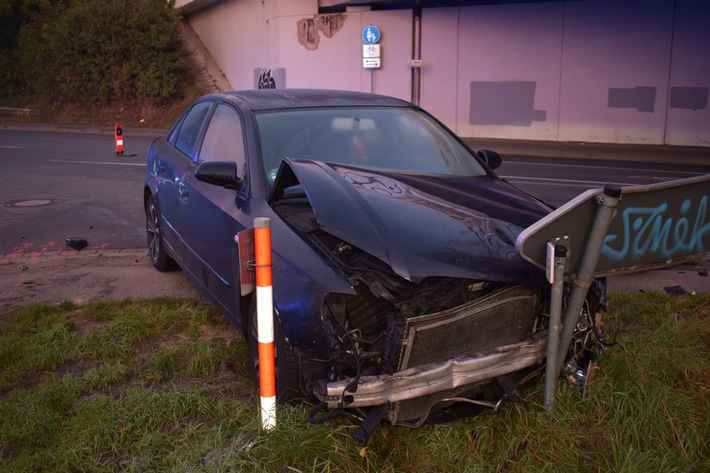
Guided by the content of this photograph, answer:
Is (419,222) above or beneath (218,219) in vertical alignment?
above

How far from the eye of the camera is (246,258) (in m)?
3.64

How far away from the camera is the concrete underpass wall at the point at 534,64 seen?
19906 millimetres

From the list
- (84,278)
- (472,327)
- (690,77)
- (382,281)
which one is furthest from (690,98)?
(382,281)

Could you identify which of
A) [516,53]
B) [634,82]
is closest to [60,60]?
[516,53]

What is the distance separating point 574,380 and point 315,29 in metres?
21.7

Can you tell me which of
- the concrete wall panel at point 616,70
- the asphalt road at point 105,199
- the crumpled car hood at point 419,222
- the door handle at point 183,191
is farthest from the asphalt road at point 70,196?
the concrete wall panel at point 616,70

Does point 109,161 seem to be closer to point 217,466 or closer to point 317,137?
point 317,137

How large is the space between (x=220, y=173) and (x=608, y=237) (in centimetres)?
229

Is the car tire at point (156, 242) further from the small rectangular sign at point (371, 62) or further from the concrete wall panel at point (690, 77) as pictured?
the concrete wall panel at point (690, 77)

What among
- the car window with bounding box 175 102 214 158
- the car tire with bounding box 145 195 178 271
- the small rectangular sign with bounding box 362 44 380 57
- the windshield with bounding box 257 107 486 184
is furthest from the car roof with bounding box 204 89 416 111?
the small rectangular sign with bounding box 362 44 380 57

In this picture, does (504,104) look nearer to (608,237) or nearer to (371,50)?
(371,50)

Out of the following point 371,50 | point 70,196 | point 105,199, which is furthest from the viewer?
point 371,50

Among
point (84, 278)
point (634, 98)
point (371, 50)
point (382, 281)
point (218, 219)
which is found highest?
point (371, 50)

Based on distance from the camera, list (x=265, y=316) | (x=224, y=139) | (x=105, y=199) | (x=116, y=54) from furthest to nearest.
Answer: (x=116, y=54) → (x=105, y=199) → (x=224, y=139) → (x=265, y=316)
